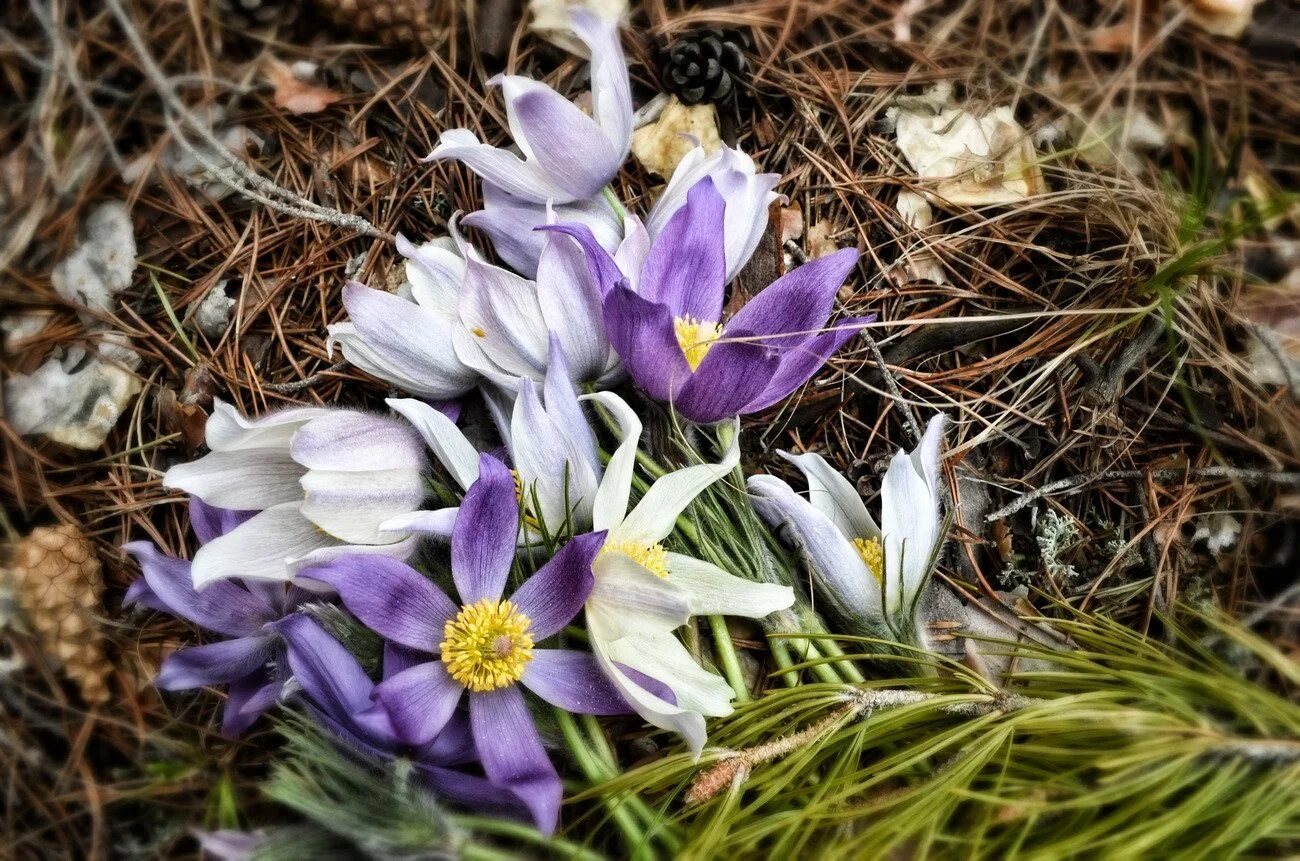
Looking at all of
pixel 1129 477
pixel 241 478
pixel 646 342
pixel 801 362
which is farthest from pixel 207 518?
pixel 1129 477

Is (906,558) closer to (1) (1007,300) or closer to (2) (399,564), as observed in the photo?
(1) (1007,300)

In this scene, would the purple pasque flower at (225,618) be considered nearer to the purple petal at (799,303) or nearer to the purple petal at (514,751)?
the purple petal at (514,751)

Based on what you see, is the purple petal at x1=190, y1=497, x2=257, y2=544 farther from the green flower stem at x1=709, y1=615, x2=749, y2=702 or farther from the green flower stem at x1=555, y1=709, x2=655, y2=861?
the green flower stem at x1=709, y1=615, x2=749, y2=702

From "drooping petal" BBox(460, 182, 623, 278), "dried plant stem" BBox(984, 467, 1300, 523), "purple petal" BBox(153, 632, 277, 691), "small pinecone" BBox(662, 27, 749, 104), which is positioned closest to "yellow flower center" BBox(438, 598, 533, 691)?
"purple petal" BBox(153, 632, 277, 691)

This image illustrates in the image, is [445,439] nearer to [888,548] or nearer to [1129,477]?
[888,548]

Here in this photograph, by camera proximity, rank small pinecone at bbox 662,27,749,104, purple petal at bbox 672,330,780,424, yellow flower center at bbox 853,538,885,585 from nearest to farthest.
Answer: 1. purple petal at bbox 672,330,780,424
2. yellow flower center at bbox 853,538,885,585
3. small pinecone at bbox 662,27,749,104

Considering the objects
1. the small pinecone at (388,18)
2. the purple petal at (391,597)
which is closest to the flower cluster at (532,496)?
the purple petal at (391,597)
